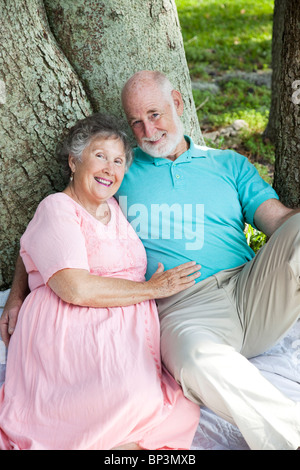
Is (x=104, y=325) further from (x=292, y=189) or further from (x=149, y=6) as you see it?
(x=149, y=6)

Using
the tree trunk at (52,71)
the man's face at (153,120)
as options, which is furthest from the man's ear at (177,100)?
the tree trunk at (52,71)

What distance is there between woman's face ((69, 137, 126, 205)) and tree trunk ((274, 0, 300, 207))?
115 centimetres

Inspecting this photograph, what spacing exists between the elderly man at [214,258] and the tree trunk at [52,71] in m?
0.41

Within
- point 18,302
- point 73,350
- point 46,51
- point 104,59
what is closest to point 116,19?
point 104,59

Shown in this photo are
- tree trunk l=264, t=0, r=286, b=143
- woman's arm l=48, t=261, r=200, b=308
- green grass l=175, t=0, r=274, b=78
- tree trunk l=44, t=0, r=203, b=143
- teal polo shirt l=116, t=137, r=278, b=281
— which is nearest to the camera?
woman's arm l=48, t=261, r=200, b=308

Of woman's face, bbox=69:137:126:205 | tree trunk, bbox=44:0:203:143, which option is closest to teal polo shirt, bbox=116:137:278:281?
woman's face, bbox=69:137:126:205

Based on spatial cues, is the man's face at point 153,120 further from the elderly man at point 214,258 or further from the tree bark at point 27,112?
the tree bark at point 27,112

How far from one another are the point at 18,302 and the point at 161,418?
1.12 m

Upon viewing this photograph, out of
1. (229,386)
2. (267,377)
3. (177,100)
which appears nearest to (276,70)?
(177,100)

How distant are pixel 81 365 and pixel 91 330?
0.60ft

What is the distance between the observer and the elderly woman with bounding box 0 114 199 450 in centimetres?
238

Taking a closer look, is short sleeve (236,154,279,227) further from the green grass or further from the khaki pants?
the green grass

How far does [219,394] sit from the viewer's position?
2.36 m

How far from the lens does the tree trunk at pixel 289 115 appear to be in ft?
11.0
